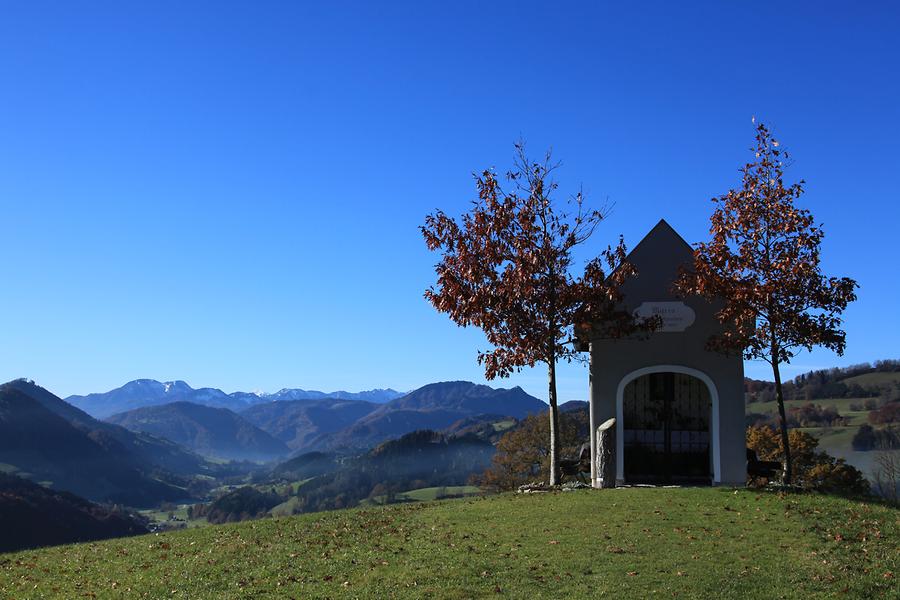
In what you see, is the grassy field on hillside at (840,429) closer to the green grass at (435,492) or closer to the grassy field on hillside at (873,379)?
the grassy field on hillside at (873,379)

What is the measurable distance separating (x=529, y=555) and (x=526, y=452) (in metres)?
38.3

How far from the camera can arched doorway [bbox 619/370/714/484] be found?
2664 cm

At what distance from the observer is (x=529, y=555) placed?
15.4 meters

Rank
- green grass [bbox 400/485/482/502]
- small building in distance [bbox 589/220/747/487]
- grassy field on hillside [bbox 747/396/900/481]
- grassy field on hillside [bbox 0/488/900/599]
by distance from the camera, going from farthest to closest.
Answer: green grass [bbox 400/485/482/502]
grassy field on hillside [bbox 747/396/900/481]
small building in distance [bbox 589/220/747/487]
grassy field on hillside [bbox 0/488/900/599]

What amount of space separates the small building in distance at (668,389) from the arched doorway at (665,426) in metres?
0.03

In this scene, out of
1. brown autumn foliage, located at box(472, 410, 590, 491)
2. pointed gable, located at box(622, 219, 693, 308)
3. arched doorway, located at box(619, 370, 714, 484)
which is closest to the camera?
pointed gable, located at box(622, 219, 693, 308)

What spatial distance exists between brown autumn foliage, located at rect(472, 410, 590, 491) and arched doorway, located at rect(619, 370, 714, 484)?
82.1 ft

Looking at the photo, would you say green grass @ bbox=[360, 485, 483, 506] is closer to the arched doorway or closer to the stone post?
the arched doorway

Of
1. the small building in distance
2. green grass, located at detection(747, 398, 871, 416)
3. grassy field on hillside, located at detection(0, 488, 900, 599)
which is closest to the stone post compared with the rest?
the small building in distance

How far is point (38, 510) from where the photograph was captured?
4555 inches

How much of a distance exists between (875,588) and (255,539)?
13272mm

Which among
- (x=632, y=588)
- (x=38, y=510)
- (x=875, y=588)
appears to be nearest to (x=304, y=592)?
(x=632, y=588)

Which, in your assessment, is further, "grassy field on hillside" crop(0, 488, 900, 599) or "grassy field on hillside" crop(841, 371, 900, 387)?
"grassy field on hillside" crop(841, 371, 900, 387)

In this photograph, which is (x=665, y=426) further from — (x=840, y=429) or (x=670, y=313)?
(x=840, y=429)
